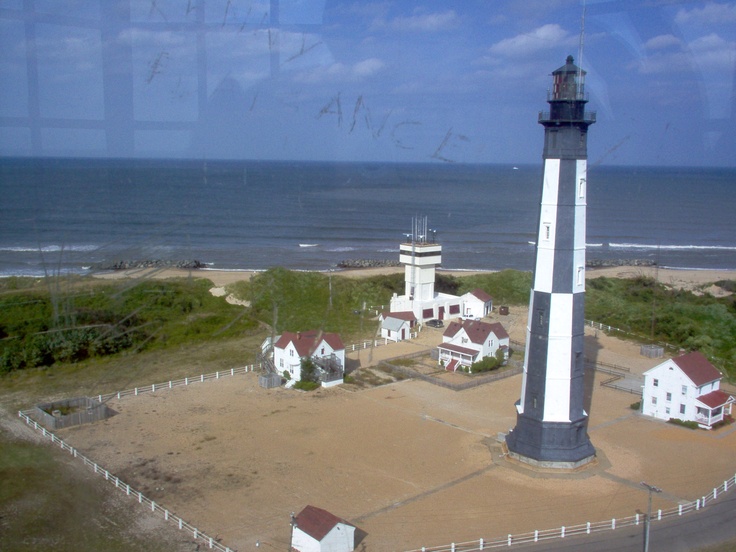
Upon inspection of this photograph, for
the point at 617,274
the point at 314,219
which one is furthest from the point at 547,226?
the point at 314,219

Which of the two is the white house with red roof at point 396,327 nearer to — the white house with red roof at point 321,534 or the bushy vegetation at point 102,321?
the bushy vegetation at point 102,321

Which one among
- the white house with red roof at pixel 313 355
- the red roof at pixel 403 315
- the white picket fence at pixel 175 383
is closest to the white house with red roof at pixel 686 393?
the white house with red roof at pixel 313 355

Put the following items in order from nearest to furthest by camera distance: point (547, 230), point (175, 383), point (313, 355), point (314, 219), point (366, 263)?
point (547, 230), point (175, 383), point (313, 355), point (366, 263), point (314, 219)

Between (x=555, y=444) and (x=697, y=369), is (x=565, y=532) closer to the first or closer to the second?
(x=555, y=444)

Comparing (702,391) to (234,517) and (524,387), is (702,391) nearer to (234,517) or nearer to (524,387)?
(524,387)

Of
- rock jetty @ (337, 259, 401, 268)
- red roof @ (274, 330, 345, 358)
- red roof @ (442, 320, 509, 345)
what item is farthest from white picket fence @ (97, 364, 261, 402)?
rock jetty @ (337, 259, 401, 268)

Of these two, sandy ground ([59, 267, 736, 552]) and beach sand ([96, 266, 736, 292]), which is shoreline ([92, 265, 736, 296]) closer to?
beach sand ([96, 266, 736, 292])
